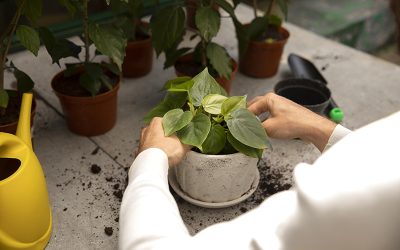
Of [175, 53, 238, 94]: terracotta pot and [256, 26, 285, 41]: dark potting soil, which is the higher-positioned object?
[256, 26, 285, 41]: dark potting soil

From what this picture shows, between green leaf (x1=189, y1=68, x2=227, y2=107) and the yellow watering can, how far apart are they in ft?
1.28

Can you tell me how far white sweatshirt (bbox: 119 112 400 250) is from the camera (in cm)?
54

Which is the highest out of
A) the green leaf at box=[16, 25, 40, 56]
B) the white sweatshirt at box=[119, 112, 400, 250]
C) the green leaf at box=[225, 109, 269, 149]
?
the white sweatshirt at box=[119, 112, 400, 250]

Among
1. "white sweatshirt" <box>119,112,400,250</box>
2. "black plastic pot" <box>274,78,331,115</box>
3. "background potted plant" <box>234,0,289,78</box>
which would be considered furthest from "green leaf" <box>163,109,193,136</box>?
"background potted plant" <box>234,0,289,78</box>

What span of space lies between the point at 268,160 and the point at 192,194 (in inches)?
12.9

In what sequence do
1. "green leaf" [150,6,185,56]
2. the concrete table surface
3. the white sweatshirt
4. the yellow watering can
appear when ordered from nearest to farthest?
the white sweatshirt → the yellow watering can → the concrete table surface → "green leaf" [150,6,185,56]

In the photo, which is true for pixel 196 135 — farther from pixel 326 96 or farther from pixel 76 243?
pixel 326 96

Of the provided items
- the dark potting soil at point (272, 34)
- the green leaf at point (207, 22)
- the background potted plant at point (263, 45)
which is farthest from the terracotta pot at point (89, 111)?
the dark potting soil at point (272, 34)

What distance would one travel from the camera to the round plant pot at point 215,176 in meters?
1.02

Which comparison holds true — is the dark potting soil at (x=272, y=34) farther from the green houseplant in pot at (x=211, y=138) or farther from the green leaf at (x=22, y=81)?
the green leaf at (x=22, y=81)

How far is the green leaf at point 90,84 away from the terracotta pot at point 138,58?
36 cm

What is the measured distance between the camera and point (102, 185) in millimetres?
1228

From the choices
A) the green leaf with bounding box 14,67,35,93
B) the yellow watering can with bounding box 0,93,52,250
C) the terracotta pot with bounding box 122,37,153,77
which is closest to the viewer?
the yellow watering can with bounding box 0,93,52,250

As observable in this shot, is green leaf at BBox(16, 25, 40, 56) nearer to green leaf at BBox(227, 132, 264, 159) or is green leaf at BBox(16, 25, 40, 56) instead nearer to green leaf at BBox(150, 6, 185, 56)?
green leaf at BBox(150, 6, 185, 56)
